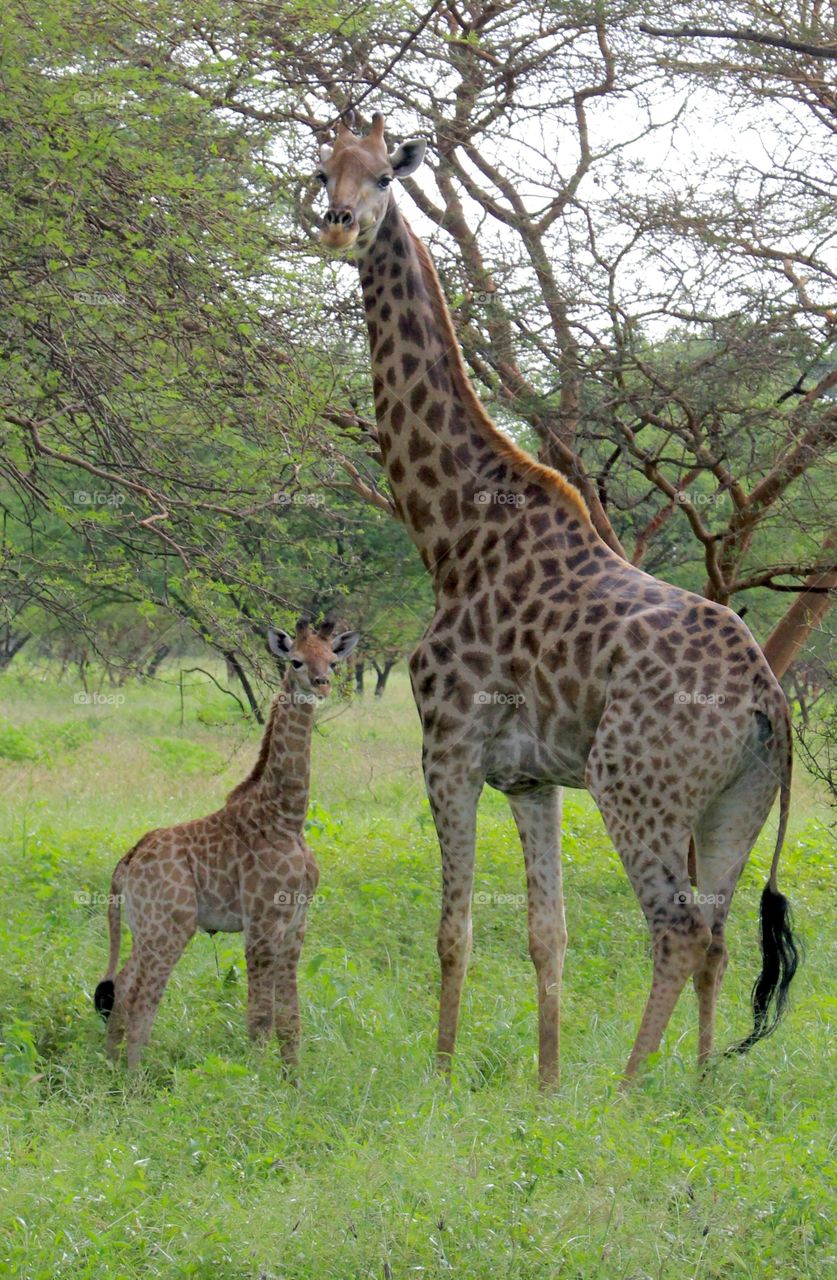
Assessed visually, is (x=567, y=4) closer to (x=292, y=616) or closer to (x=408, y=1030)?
(x=292, y=616)

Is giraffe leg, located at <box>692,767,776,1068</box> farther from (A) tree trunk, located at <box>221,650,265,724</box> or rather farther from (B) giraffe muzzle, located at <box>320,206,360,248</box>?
(A) tree trunk, located at <box>221,650,265,724</box>

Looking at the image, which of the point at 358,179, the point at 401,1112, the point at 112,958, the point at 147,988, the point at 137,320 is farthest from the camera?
the point at 137,320

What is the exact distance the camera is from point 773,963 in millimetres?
5938

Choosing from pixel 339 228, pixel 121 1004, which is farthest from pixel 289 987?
pixel 339 228

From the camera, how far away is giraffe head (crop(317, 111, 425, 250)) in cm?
593

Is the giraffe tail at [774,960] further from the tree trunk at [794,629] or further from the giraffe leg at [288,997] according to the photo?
the tree trunk at [794,629]

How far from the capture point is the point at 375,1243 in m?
4.15

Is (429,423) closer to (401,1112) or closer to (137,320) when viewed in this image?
(137,320)

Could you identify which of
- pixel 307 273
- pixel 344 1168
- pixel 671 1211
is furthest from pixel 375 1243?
pixel 307 273

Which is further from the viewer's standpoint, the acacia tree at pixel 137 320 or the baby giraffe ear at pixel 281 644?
the acacia tree at pixel 137 320

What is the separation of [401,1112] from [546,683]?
175 cm

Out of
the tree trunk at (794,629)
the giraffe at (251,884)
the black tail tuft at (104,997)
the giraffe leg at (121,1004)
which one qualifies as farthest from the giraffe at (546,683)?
the tree trunk at (794,629)

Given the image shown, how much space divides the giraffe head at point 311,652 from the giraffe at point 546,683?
2.02ft

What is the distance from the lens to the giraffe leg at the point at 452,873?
Result: 6.09 meters
